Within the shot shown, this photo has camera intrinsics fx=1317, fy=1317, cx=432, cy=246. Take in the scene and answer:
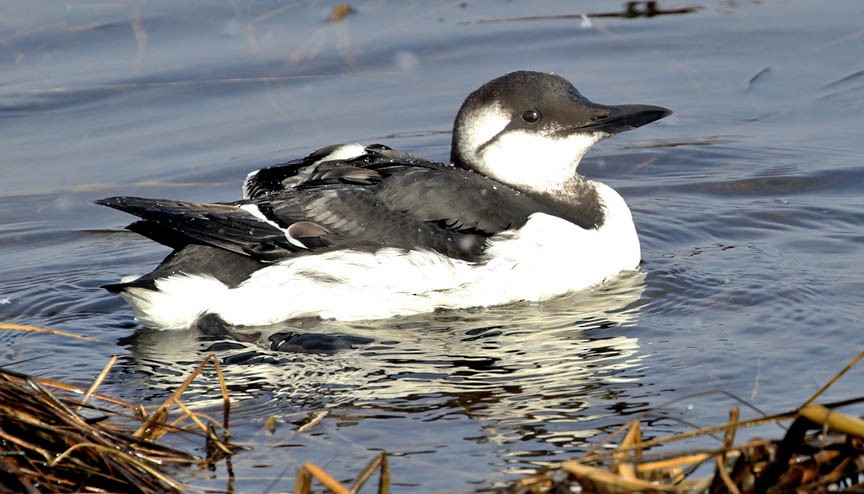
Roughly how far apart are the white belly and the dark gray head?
18.3 inches

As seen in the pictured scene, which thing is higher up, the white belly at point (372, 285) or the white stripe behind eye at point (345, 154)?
the white stripe behind eye at point (345, 154)

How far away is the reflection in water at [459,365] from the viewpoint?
4625 millimetres

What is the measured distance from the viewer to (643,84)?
8.66 m

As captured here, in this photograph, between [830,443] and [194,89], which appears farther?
[194,89]

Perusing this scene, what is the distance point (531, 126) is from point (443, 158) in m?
1.97

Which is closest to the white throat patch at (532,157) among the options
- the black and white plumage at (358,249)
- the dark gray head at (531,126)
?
the dark gray head at (531,126)

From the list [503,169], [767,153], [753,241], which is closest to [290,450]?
[503,169]


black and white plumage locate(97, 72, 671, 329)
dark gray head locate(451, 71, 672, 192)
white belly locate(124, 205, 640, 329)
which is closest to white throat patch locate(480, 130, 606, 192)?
dark gray head locate(451, 71, 672, 192)

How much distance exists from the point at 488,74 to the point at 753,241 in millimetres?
2916

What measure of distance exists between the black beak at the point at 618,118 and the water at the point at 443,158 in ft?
2.27

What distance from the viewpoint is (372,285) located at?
5.55 metres

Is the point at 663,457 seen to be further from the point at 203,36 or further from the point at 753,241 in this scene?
the point at 203,36

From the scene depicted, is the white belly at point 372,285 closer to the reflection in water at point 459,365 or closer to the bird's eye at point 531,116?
the reflection in water at point 459,365

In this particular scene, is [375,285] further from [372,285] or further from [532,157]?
[532,157]
